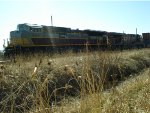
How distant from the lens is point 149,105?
3.86m

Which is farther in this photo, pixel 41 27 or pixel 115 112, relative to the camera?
pixel 41 27

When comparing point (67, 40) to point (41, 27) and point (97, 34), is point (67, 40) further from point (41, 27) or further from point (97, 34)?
point (97, 34)

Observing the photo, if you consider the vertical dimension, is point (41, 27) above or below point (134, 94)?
above

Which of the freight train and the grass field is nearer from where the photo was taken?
the grass field

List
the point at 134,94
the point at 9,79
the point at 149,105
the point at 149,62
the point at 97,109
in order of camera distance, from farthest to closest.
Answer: the point at 149,62, the point at 9,79, the point at 134,94, the point at 149,105, the point at 97,109

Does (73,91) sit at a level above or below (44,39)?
below

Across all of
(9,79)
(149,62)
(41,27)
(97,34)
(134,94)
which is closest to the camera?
(134,94)

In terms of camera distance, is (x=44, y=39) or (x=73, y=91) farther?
(x=44, y=39)

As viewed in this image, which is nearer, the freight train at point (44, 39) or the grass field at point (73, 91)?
the grass field at point (73, 91)

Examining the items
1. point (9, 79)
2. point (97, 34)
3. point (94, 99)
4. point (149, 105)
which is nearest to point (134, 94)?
point (149, 105)

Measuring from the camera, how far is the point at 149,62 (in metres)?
17.9

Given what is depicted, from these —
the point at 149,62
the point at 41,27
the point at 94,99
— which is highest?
the point at 41,27

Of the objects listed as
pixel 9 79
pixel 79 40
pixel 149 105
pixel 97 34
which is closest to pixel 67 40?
pixel 79 40

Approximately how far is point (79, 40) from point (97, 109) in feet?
69.7
